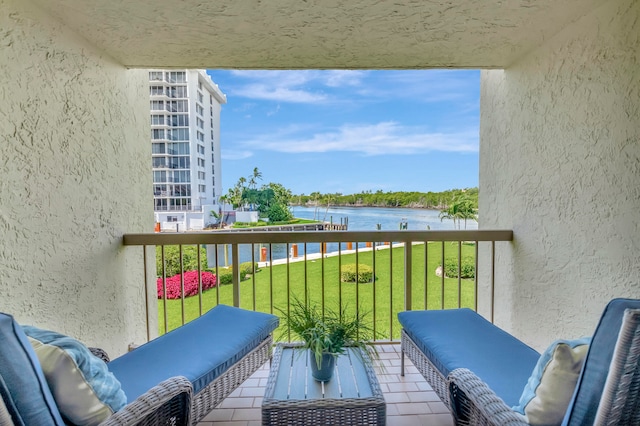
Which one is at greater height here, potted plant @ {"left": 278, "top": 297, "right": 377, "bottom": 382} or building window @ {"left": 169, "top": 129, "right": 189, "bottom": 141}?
building window @ {"left": 169, "top": 129, "right": 189, "bottom": 141}

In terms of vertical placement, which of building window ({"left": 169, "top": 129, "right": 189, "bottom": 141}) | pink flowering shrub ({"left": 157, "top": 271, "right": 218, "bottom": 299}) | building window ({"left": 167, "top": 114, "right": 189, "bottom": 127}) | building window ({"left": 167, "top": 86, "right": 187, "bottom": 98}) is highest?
building window ({"left": 167, "top": 86, "right": 187, "bottom": 98})

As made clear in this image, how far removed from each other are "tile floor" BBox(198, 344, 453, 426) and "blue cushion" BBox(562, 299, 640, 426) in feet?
3.47

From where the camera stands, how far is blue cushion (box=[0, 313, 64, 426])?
3.15ft

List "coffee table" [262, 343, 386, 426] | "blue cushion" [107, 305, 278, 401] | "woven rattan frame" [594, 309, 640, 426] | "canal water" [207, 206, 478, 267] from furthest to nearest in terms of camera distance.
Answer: "canal water" [207, 206, 478, 267], "blue cushion" [107, 305, 278, 401], "coffee table" [262, 343, 386, 426], "woven rattan frame" [594, 309, 640, 426]

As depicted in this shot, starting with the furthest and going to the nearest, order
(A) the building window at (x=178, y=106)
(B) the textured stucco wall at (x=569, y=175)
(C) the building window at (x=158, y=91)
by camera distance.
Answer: (A) the building window at (x=178, y=106)
(C) the building window at (x=158, y=91)
(B) the textured stucco wall at (x=569, y=175)

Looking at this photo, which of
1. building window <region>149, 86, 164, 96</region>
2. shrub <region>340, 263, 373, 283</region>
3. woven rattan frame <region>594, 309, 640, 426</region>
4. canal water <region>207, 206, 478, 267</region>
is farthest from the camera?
shrub <region>340, 263, 373, 283</region>

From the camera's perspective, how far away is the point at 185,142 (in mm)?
5488

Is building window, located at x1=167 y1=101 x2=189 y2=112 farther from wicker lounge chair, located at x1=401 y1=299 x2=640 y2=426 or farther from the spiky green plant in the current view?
wicker lounge chair, located at x1=401 y1=299 x2=640 y2=426

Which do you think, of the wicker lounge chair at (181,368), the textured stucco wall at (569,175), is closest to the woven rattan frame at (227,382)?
the wicker lounge chair at (181,368)

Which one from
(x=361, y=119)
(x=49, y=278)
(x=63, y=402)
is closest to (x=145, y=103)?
(x=49, y=278)

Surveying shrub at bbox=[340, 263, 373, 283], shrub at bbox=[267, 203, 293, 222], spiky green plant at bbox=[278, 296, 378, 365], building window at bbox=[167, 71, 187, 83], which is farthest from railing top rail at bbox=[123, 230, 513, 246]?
shrub at bbox=[340, 263, 373, 283]

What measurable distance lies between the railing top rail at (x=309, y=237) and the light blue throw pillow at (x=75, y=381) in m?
1.55

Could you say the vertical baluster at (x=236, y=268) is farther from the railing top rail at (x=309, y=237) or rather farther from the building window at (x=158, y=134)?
the building window at (x=158, y=134)

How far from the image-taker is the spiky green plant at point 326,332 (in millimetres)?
1702
